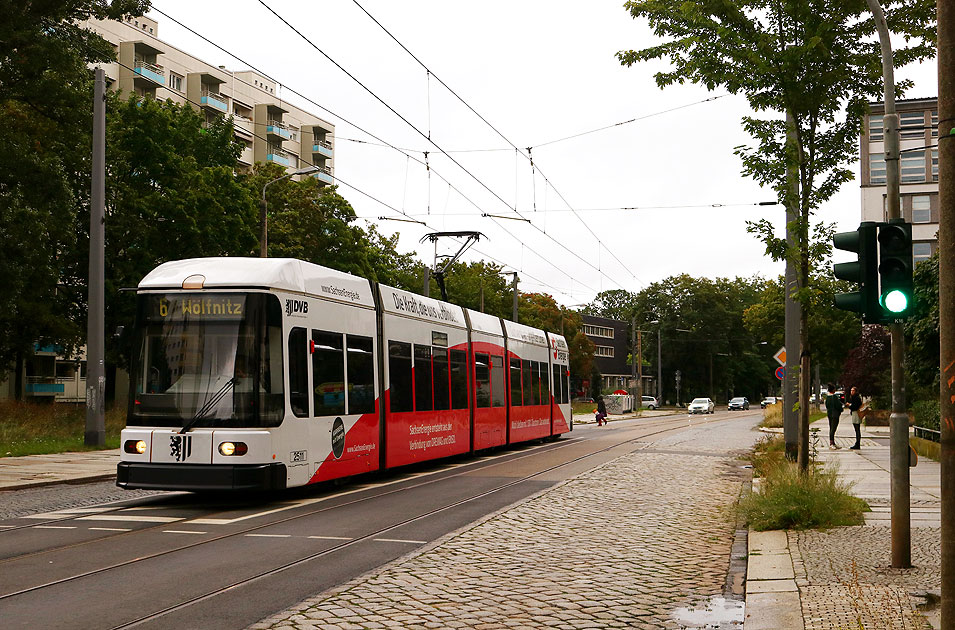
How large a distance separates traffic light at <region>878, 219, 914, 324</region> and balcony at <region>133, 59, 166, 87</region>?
61145 millimetres

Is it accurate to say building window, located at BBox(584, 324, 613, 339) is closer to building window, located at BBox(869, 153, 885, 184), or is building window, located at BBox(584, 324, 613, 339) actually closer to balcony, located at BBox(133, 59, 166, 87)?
building window, located at BBox(869, 153, 885, 184)

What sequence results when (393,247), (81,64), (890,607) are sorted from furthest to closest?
(393,247) < (81,64) < (890,607)

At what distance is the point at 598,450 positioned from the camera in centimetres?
2681

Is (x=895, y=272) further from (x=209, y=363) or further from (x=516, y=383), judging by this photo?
(x=516, y=383)

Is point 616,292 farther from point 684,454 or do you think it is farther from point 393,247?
point 684,454

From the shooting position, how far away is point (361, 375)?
622 inches

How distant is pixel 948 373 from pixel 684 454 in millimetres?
20112

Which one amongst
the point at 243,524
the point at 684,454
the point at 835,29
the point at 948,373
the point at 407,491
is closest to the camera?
the point at 948,373

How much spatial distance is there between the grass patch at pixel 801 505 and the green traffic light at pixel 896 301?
407 cm

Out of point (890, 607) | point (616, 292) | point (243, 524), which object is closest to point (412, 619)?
point (890, 607)

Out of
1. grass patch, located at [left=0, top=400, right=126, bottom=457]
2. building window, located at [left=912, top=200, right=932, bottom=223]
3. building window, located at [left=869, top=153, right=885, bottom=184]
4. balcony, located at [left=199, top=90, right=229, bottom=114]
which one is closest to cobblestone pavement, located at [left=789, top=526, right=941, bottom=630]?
grass patch, located at [left=0, top=400, right=126, bottom=457]

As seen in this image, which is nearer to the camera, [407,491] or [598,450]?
[407,491]

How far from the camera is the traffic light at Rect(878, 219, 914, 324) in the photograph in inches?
296

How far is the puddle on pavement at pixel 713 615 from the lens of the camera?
6785 mm
